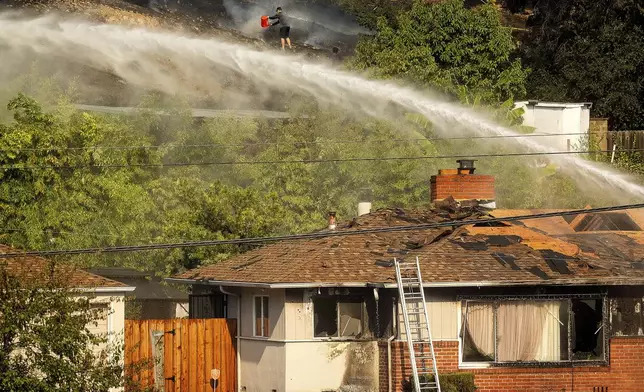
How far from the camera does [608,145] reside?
7000 cm

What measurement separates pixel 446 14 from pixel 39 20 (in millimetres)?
20538

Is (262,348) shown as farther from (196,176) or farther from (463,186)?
(196,176)

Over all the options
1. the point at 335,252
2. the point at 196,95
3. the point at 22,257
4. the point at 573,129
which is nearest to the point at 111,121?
the point at 196,95

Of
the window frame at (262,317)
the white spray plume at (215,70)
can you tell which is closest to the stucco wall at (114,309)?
the window frame at (262,317)

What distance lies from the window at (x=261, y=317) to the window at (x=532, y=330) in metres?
4.83

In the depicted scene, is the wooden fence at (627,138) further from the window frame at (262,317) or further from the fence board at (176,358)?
the fence board at (176,358)

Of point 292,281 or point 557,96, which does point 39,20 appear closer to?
point 557,96

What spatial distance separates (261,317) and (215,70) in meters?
50.4

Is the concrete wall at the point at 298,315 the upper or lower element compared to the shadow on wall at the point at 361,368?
upper

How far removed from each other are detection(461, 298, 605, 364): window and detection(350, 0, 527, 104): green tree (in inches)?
1456

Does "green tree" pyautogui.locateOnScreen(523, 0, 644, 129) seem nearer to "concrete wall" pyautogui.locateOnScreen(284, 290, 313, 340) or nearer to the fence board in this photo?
"concrete wall" pyautogui.locateOnScreen(284, 290, 313, 340)

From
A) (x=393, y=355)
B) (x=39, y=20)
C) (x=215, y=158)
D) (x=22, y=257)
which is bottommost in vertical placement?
(x=393, y=355)

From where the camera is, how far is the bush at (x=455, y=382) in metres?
30.8

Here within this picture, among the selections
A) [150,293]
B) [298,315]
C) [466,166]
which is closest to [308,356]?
[298,315]
